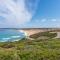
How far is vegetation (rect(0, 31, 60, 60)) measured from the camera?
10.5ft

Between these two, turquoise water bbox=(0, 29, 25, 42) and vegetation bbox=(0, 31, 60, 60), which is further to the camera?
turquoise water bbox=(0, 29, 25, 42)

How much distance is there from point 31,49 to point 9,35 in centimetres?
45

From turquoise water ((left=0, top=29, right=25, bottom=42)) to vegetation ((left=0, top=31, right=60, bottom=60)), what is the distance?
7 centimetres

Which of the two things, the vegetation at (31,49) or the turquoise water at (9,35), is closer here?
the vegetation at (31,49)

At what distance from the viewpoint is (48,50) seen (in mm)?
3266

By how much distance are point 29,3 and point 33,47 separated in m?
0.75

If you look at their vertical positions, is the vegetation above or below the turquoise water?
below

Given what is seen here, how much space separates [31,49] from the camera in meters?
3.27

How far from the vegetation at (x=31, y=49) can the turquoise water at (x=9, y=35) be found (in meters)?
0.07

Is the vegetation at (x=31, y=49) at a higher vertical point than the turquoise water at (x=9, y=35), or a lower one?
lower

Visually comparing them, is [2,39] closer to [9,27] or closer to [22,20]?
[9,27]

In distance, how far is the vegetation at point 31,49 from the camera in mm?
3199

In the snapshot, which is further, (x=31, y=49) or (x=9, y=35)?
(x=9, y=35)

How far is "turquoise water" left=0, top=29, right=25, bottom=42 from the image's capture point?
11.0 ft
